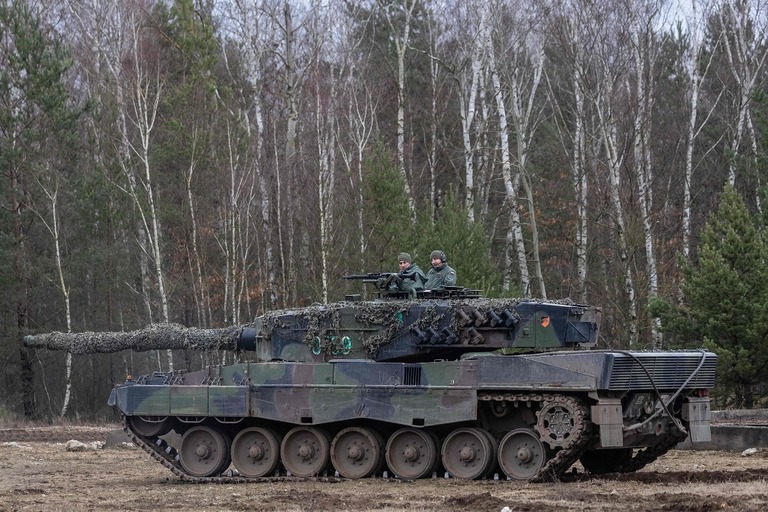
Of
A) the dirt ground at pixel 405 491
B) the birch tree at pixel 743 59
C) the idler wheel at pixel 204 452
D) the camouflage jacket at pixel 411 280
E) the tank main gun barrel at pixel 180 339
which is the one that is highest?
the birch tree at pixel 743 59

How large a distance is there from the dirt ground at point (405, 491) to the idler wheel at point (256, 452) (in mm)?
851

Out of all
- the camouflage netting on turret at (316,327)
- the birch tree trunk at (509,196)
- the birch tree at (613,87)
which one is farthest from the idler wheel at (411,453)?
the birch tree at (613,87)

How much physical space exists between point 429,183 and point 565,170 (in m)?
5.08

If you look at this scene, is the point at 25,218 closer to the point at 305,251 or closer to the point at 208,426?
the point at 305,251

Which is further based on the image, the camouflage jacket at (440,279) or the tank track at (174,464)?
the camouflage jacket at (440,279)

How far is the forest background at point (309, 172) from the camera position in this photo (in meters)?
32.9

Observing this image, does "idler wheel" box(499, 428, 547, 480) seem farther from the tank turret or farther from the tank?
the tank turret

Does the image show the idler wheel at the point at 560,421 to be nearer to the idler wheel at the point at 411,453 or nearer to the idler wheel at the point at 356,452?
the idler wheel at the point at 411,453

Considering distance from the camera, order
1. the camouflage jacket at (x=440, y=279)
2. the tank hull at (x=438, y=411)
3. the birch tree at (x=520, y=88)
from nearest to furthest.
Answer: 1. the tank hull at (x=438, y=411)
2. the camouflage jacket at (x=440, y=279)
3. the birch tree at (x=520, y=88)

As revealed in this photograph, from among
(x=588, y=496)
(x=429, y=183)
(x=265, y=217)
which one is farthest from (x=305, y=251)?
(x=588, y=496)

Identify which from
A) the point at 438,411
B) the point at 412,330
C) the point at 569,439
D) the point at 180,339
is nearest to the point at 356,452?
the point at 438,411

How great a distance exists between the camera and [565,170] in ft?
156

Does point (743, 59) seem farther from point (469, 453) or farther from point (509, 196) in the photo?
point (469, 453)

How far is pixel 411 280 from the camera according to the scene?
18.8 m
